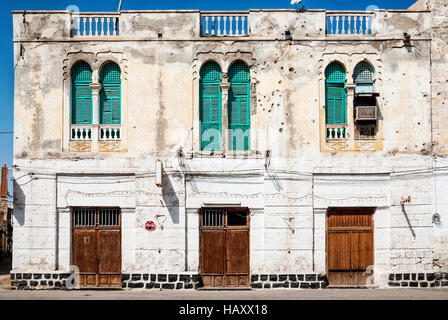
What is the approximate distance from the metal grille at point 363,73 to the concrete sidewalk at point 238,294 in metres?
6.73

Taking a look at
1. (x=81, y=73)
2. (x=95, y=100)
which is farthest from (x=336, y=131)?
(x=81, y=73)

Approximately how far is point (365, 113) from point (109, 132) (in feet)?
27.1

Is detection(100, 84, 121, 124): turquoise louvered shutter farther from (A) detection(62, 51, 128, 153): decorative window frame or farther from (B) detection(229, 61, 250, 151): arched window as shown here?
(B) detection(229, 61, 250, 151): arched window

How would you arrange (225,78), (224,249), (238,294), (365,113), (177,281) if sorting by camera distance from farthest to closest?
1. (225,78)
2. (224,249)
3. (365,113)
4. (177,281)
5. (238,294)

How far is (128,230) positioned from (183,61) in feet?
18.8

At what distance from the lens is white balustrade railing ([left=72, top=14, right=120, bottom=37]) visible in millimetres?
15992

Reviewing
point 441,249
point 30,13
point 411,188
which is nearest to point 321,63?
point 411,188

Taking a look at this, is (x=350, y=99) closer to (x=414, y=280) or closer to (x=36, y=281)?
(x=414, y=280)

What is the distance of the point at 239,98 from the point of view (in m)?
16.0

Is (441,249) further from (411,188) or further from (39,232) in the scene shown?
(39,232)

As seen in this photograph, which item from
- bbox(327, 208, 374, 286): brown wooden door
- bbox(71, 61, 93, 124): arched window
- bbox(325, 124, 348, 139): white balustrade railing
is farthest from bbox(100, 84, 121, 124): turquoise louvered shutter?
bbox(327, 208, 374, 286): brown wooden door

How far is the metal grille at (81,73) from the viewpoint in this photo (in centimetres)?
1596

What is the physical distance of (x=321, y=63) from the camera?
1577 centimetres

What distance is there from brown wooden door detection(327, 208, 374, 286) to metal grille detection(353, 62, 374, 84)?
13.9 ft
